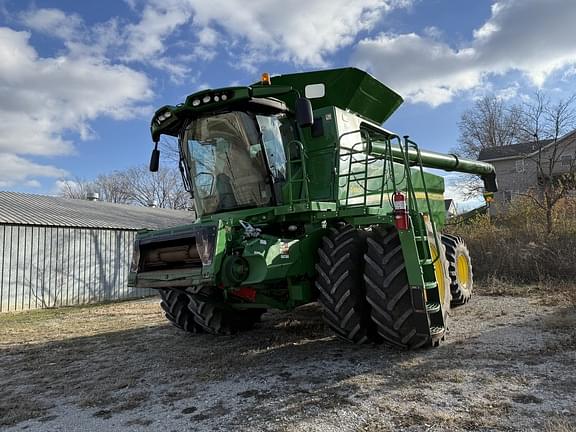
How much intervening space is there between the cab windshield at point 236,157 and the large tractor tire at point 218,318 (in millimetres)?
1431

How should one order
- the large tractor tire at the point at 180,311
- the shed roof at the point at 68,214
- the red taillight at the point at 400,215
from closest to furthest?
the red taillight at the point at 400,215 < the large tractor tire at the point at 180,311 < the shed roof at the point at 68,214

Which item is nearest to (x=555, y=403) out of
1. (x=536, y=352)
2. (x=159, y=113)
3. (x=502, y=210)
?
(x=536, y=352)

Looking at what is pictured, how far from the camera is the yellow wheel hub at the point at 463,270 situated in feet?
26.8

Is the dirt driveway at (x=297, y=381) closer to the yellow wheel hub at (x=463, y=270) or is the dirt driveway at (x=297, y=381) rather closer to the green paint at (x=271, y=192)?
the green paint at (x=271, y=192)

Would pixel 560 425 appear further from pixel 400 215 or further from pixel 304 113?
pixel 304 113

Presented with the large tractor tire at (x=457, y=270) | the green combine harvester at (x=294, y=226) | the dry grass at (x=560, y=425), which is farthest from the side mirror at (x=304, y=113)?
the large tractor tire at (x=457, y=270)

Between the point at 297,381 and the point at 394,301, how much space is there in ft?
4.09

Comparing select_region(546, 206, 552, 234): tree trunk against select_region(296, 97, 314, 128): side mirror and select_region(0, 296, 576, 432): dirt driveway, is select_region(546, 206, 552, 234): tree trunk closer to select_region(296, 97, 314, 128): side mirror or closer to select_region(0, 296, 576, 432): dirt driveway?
select_region(0, 296, 576, 432): dirt driveway

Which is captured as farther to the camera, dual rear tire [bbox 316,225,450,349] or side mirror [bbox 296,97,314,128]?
side mirror [bbox 296,97,314,128]

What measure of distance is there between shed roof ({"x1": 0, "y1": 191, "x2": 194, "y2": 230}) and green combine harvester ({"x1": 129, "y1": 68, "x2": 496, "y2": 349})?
→ 916 cm

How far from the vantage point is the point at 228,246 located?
4.73m

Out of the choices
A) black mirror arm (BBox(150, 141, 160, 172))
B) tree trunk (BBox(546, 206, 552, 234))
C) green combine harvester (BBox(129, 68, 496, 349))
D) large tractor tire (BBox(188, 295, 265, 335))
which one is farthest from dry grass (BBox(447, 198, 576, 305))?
black mirror arm (BBox(150, 141, 160, 172))

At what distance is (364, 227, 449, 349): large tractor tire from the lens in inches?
182

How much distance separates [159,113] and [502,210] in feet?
44.6
